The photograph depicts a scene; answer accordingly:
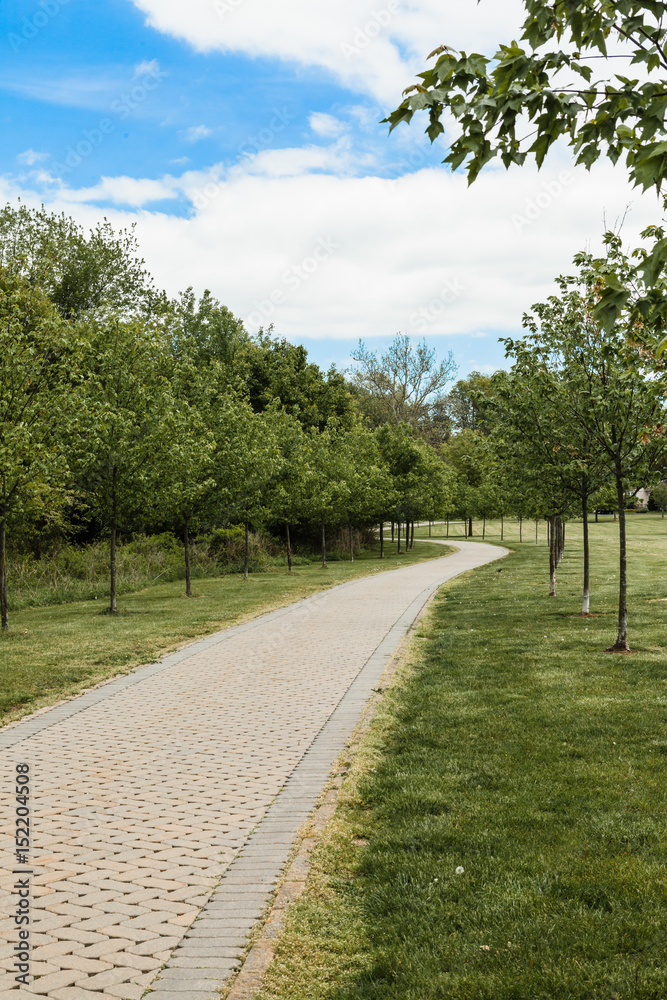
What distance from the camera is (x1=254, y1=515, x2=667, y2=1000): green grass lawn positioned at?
11.8 feet

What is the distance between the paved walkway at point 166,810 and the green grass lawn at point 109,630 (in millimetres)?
632

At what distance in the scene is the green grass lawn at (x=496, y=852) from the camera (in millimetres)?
3586

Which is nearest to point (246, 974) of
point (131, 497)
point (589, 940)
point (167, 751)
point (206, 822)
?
point (589, 940)

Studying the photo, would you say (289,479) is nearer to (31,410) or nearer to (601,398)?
(31,410)

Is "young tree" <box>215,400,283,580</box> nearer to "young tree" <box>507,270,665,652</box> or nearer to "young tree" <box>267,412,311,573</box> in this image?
"young tree" <box>267,412,311,573</box>

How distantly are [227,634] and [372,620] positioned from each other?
10.1ft

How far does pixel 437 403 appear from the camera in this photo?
6931 centimetres

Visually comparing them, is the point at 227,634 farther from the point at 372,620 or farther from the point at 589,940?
the point at 589,940

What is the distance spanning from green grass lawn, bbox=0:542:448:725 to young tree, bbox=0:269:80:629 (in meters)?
2.10

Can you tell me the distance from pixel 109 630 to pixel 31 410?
431 centimetres

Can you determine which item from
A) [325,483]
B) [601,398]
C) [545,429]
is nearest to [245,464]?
[325,483]

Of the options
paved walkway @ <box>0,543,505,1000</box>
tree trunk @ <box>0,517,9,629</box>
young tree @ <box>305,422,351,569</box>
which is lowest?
paved walkway @ <box>0,543,505,1000</box>

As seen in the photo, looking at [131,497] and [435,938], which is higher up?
[131,497]

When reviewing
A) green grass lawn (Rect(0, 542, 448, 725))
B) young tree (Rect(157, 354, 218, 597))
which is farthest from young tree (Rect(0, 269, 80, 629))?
young tree (Rect(157, 354, 218, 597))
